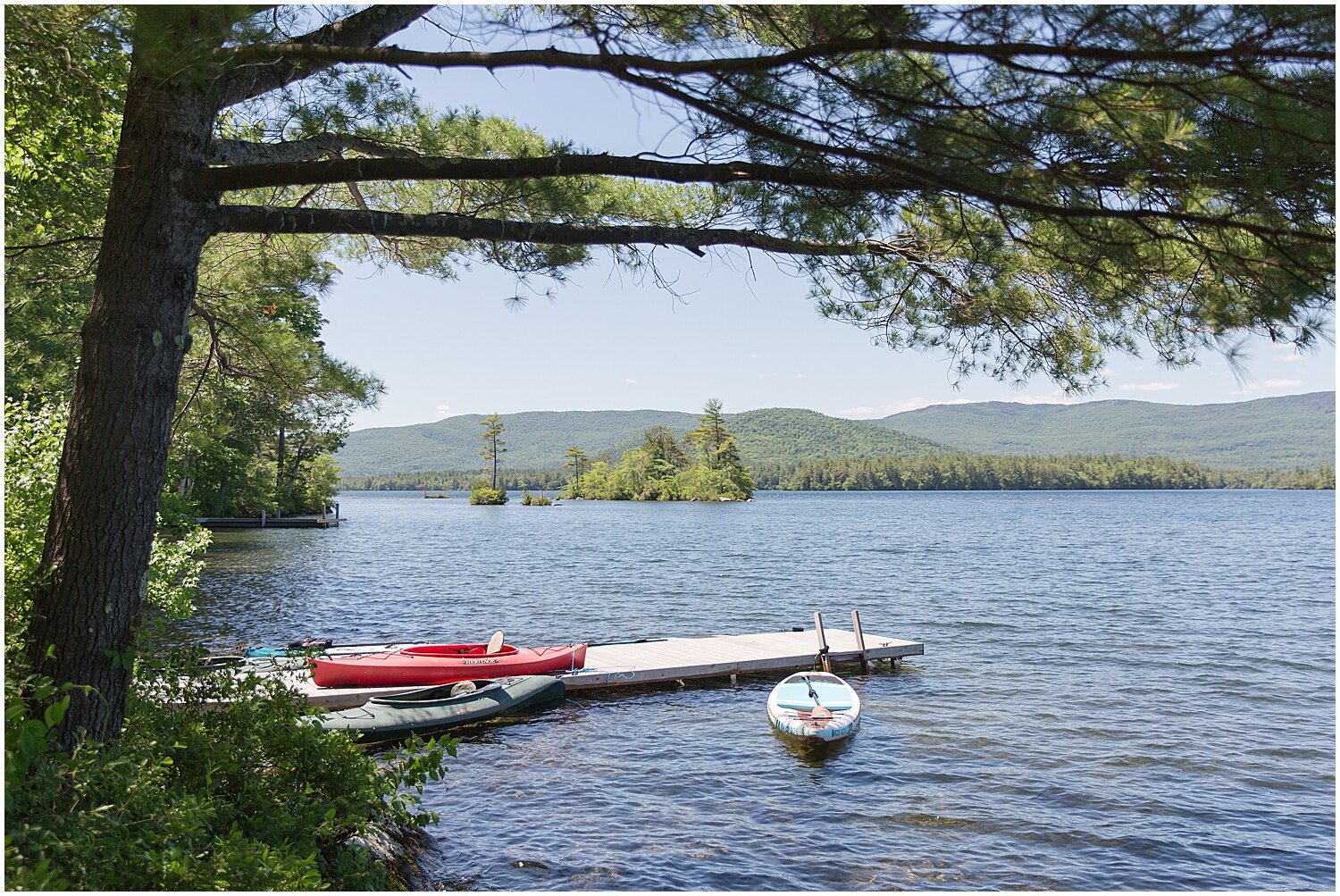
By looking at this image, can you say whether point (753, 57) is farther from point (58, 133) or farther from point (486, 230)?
point (58, 133)

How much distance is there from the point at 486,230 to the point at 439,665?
8365mm

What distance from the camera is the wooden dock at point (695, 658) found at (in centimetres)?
1127

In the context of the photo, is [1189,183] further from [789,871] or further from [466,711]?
[466,711]

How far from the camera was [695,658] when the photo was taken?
13.5m

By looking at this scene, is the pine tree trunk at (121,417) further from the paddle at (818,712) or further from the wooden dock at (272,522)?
the wooden dock at (272,522)

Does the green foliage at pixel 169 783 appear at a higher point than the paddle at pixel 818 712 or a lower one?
higher

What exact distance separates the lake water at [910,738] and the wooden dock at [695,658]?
0.26 m

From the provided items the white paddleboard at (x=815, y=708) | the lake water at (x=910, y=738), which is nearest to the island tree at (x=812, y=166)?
the lake water at (x=910, y=738)

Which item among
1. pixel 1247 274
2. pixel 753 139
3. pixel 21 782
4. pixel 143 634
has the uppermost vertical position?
pixel 753 139

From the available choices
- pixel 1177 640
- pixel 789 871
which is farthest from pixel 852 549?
pixel 789 871

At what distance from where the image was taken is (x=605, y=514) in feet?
248

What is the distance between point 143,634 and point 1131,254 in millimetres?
5039

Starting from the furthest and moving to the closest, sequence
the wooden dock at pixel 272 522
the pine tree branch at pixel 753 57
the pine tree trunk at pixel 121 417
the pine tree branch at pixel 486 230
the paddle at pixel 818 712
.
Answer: the wooden dock at pixel 272 522, the paddle at pixel 818 712, the pine tree branch at pixel 486 230, the pine tree trunk at pixel 121 417, the pine tree branch at pixel 753 57

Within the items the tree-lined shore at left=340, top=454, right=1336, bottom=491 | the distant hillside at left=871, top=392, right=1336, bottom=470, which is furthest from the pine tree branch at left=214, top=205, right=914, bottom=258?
the distant hillside at left=871, top=392, right=1336, bottom=470
